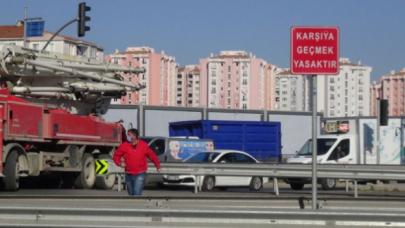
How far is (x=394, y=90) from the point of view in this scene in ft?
422

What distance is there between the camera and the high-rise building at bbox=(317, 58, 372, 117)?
12019cm

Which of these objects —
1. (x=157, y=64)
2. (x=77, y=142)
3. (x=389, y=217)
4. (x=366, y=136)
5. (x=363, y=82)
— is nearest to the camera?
(x=389, y=217)

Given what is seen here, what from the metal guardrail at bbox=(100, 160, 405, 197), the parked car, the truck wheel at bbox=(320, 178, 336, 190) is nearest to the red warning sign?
the metal guardrail at bbox=(100, 160, 405, 197)

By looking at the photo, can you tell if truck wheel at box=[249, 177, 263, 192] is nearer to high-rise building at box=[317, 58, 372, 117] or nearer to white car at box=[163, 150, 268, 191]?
white car at box=[163, 150, 268, 191]

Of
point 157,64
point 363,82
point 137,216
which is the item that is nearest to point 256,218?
point 137,216

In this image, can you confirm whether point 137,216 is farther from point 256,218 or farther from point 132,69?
point 132,69

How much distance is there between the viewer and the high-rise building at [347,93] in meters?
120

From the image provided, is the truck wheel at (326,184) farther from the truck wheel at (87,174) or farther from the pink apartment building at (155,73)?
the pink apartment building at (155,73)

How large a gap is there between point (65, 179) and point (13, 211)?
15558 millimetres

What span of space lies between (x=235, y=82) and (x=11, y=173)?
112045mm

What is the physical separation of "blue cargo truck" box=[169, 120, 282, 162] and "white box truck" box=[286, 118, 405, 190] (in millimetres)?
2169

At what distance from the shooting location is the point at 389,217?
8828mm

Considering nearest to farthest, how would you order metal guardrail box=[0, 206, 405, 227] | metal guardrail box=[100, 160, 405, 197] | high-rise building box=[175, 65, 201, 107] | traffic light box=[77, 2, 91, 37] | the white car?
metal guardrail box=[0, 206, 405, 227]
metal guardrail box=[100, 160, 405, 197]
the white car
traffic light box=[77, 2, 91, 37]
high-rise building box=[175, 65, 201, 107]

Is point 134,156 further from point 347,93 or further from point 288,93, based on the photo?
point 347,93
